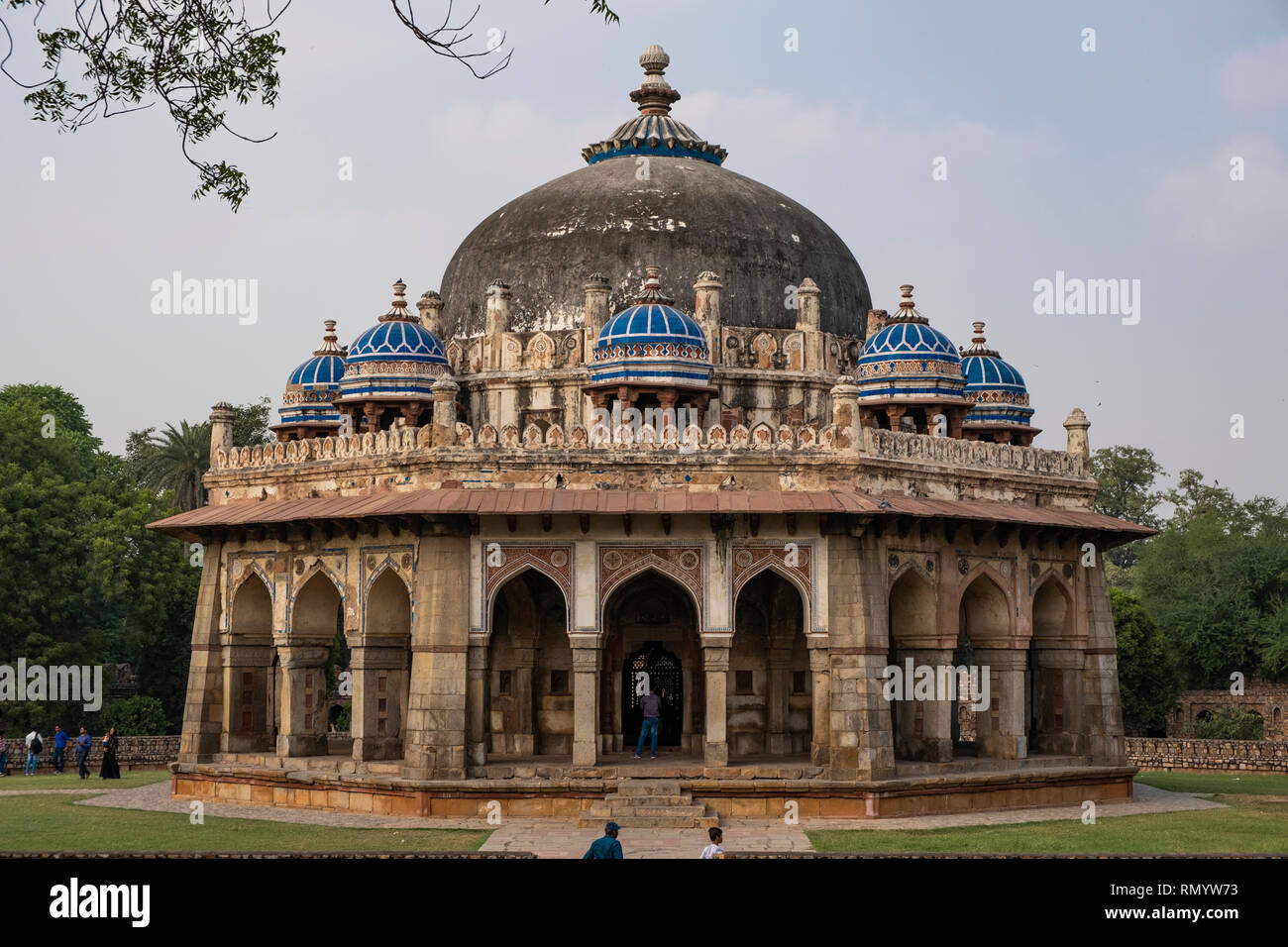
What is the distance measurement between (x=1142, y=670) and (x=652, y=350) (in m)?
27.4

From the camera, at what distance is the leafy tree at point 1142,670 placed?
4891cm

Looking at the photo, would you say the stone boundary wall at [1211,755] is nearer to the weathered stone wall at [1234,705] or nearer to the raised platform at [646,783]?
the weathered stone wall at [1234,705]

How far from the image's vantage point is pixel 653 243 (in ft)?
102

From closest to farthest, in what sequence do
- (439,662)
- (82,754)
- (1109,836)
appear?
(1109,836) → (439,662) → (82,754)

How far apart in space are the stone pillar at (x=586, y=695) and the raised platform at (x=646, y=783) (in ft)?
1.16

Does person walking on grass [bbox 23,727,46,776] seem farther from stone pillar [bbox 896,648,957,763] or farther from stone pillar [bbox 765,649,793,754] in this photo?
stone pillar [bbox 896,648,957,763]

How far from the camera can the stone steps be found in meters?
24.0

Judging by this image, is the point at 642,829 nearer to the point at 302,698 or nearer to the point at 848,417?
the point at 848,417

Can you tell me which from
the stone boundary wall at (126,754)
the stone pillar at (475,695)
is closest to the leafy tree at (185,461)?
the stone boundary wall at (126,754)

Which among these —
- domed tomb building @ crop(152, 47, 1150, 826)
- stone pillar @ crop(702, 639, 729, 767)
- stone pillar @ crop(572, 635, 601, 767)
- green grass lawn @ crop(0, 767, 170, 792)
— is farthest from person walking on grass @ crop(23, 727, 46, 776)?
stone pillar @ crop(702, 639, 729, 767)

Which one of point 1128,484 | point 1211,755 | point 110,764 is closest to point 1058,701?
point 1211,755

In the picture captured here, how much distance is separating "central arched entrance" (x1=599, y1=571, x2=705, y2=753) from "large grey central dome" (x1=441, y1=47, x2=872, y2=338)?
17.7ft
